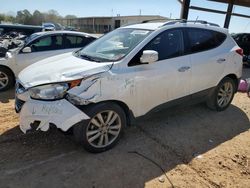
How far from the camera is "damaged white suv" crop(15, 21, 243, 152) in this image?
3211mm

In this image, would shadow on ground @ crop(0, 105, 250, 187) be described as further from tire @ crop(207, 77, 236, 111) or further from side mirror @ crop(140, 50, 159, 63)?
side mirror @ crop(140, 50, 159, 63)

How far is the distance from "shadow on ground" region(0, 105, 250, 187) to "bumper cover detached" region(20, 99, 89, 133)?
1.77ft

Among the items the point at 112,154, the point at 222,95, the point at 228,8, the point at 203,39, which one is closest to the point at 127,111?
the point at 112,154

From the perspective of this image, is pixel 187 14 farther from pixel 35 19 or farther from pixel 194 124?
pixel 35 19

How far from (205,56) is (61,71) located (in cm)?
262

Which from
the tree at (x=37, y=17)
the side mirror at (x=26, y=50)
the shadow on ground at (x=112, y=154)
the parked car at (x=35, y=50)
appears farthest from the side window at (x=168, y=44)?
the tree at (x=37, y=17)

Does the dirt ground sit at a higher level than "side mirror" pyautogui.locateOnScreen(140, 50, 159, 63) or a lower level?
lower

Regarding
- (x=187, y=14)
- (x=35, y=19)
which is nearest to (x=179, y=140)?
(x=187, y=14)

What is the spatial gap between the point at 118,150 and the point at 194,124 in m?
1.75

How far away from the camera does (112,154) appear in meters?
3.63

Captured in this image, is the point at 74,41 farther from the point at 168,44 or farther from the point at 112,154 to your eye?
the point at 112,154

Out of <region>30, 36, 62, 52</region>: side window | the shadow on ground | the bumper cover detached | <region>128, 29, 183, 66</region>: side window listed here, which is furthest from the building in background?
the bumper cover detached

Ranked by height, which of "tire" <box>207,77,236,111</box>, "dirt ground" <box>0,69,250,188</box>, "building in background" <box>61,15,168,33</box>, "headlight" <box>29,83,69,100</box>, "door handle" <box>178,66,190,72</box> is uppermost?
"door handle" <box>178,66,190,72</box>

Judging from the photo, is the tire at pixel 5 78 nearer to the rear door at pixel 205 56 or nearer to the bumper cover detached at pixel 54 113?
the bumper cover detached at pixel 54 113
